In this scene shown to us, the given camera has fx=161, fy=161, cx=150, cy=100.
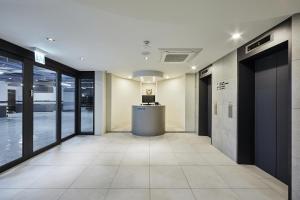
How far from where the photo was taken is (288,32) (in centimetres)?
250

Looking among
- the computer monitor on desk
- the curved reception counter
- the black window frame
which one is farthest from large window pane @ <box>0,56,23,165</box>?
the computer monitor on desk

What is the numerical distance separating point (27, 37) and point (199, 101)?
612 cm

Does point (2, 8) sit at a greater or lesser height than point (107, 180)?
greater

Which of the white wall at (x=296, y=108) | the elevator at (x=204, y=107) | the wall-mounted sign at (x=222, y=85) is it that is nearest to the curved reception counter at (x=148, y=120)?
the elevator at (x=204, y=107)

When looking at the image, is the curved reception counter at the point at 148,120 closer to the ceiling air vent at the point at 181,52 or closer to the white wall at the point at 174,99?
the white wall at the point at 174,99

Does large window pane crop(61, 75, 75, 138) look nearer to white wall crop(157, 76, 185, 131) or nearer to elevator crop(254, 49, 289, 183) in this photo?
white wall crop(157, 76, 185, 131)

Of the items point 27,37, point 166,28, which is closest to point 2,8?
point 27,37

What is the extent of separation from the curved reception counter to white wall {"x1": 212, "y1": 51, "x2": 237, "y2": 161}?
2.42 meters

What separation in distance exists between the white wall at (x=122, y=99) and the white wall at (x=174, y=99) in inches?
64.4

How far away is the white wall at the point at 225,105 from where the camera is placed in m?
4.11

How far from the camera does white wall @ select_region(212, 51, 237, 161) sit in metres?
4.11

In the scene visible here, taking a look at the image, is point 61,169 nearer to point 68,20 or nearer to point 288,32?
point 68,20

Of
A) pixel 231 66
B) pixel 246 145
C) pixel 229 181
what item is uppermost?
pixel 231 66

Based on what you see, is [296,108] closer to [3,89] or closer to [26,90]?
[26,90]
